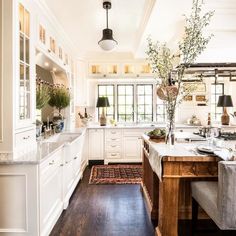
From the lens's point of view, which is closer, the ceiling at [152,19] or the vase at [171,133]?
the vase at [171,133]

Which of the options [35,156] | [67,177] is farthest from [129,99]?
[35,156]

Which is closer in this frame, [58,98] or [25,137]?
[25,137]

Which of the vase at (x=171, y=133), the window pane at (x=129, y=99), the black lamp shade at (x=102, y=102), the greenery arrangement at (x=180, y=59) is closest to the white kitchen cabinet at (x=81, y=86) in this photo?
the black lamp shade at (x=102, y=102)

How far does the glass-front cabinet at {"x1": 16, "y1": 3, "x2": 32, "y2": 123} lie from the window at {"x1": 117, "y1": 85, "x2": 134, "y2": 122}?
401 cm

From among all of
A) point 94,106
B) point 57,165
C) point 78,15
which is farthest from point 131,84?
point 57,165

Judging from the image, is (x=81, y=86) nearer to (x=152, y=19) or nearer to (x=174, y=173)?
(x=152, y=19)

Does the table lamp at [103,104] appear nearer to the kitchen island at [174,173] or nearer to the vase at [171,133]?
the vase at [171,133]

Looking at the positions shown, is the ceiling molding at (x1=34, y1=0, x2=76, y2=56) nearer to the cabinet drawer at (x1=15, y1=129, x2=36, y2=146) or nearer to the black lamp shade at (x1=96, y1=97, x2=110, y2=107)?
the black lamp shade at (x1=96, y1=97, x2=110, y2=107)

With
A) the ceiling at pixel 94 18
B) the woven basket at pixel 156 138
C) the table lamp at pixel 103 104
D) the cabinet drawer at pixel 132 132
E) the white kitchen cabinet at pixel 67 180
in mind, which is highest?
the ceiling at pixel 94 18

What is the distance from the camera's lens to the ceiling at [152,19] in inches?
123

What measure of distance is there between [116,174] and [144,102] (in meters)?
2.39

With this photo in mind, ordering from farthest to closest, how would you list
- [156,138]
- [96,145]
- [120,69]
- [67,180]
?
1. [120,69]
2. [96,145]
3. [67,180]
4. [156,138]

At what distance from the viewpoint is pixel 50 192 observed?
2.60m

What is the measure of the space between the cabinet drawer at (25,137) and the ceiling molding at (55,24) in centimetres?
158
